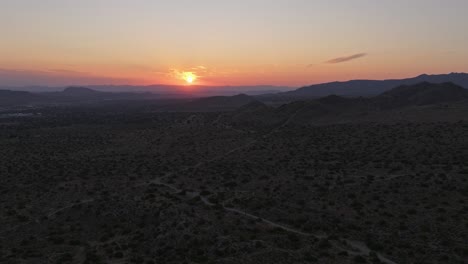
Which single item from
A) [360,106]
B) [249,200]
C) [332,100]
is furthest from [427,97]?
[249,200]

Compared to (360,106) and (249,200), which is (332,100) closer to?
(360,106)

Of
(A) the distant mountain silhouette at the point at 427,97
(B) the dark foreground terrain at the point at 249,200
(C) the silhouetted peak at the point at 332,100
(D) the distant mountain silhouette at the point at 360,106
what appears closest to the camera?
(B) the dark foreground terrain at the point at 249,200

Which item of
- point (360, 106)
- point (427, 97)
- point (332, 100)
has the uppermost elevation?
point (427, 97)

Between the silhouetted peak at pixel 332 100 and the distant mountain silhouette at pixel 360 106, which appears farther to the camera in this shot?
the silhouetted peak at pixel 332 100

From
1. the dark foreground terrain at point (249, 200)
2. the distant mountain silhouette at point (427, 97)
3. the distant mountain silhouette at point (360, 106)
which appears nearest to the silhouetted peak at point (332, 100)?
the distant mountain silhouette at point (360, 106)

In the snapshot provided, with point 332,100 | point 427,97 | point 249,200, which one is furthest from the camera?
point 427,97

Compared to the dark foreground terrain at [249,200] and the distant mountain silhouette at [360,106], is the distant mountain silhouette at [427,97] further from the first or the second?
the dark foreground terrain at [249,200]

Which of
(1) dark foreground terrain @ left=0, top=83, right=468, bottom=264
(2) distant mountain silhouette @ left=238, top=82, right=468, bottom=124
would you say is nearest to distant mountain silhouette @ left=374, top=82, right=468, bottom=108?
(2) distant mountain silhouette @ left=238, top=82, right=468, bottom=124

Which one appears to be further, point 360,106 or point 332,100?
point 332,100

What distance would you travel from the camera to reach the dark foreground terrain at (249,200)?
23.8 meters

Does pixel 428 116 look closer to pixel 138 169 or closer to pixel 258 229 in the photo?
pixel 138 169

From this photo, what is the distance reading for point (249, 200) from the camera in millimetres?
33219

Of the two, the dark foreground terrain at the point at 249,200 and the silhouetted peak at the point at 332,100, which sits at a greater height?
the silhouetted peak at the point at 332,100

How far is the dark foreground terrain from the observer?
2380 centimetres
